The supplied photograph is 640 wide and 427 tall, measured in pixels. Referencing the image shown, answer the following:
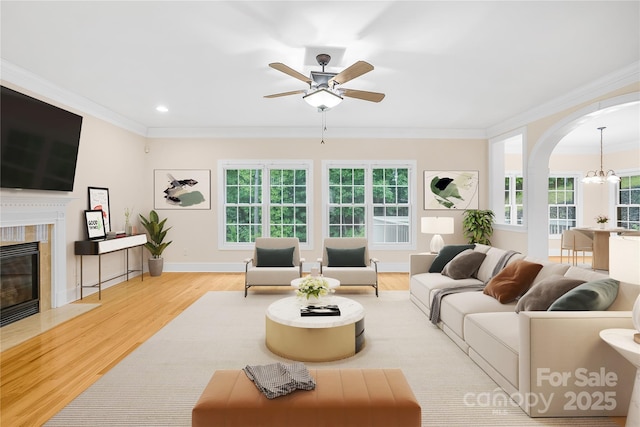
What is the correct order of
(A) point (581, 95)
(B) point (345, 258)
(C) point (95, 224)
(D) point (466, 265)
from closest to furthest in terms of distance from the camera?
(D) point (466, 265), (A) point (581, 95), (C) point (95, 224), (B) point (345, 258)

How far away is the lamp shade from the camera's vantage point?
2.05 m

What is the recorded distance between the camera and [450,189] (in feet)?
24.1

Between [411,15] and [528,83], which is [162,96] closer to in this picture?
[411,15]

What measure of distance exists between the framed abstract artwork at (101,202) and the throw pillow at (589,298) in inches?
237

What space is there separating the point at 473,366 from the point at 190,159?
6.25 m

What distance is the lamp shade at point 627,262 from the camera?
2053mm

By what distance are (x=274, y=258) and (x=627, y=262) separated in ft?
14.5

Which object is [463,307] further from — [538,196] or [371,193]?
[371,193]

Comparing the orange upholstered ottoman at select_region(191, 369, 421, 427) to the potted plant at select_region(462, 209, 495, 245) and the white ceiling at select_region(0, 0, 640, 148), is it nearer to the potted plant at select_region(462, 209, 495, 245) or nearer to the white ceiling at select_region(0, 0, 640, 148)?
the white ceiling at select_region(0, 0, 640, 148)

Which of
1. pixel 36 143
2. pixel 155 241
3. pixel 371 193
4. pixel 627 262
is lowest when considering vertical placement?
pixel 155 241

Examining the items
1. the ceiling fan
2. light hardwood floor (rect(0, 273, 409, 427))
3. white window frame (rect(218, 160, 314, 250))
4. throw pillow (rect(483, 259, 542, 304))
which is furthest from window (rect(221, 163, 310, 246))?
throw pillow (rect(483, 259, 542, 304))

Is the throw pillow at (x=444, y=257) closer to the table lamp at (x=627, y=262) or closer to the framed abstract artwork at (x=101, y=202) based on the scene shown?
the table lamp at (x=627, y=262)

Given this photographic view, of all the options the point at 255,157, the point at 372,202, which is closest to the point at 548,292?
the point at 372,202

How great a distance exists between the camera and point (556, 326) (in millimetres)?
2285
